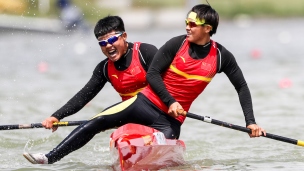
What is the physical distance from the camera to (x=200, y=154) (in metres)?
9.19

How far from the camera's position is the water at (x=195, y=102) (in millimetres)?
8945

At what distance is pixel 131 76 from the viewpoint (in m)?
7.98

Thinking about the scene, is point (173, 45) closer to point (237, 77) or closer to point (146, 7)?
point (237, 77)

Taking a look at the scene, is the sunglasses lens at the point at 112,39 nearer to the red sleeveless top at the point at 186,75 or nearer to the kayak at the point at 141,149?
the red sleeveless top at the point at 186,75

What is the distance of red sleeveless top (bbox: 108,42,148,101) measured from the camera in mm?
7980

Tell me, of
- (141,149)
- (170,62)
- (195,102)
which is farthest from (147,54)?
(195,102)

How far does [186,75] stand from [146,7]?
2424cm

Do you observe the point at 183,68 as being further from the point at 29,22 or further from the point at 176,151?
the point at 29,22

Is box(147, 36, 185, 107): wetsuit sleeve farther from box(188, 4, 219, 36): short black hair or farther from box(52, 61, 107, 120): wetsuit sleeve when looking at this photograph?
box(52, 61, 107, 120): wetsuit sleeve

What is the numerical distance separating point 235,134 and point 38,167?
11.5ft

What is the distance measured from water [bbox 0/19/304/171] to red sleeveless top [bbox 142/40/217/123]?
0.78 m

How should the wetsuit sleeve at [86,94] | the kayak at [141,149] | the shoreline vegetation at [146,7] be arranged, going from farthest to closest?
the shoreline vegetation at [146,7] → the wetsuit sleeve at [86,94] → the kayak at [141,149]

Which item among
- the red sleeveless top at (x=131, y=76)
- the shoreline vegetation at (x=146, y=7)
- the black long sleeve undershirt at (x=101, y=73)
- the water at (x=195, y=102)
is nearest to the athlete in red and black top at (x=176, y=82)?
the red sleeveless top at (x=131, y=76)

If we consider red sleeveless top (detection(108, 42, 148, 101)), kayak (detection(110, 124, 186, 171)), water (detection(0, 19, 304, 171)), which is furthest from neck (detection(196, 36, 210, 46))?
water (detection(0, 19, 304, 171))
